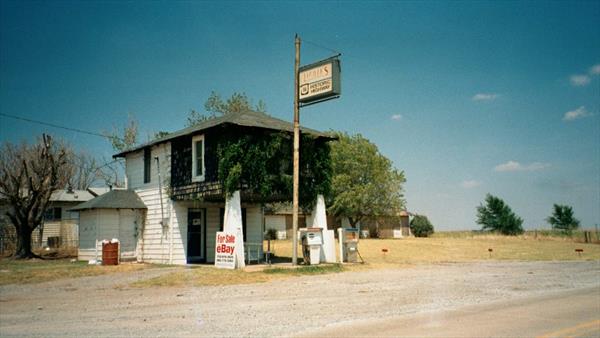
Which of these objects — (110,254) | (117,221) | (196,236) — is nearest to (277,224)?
(196,236)

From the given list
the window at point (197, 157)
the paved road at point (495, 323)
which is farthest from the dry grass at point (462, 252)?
the paved road at point (495, 323)

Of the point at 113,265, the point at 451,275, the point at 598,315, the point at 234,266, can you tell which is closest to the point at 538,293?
the point at 598,315

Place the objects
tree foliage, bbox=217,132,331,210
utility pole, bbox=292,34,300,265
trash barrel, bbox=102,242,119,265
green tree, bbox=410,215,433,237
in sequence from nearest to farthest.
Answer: utility pole, bbox=292,34,300,265 → tree foliage, bbox=217,132,331,210 → trash barrel, bbox=102,242,119,265 → green tree, bbox=410,215,433,237

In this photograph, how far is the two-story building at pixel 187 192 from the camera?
69.5 feet

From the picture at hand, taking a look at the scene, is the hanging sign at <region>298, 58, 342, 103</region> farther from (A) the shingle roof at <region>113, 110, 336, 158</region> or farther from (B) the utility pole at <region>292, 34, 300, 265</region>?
(A) the shingle roof at <region>113, 110, 336, 158</region>

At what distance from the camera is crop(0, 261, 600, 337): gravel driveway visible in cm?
853

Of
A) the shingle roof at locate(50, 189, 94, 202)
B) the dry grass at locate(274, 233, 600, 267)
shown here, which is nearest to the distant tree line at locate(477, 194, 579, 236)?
the dry grass at locate(274, 233, 600, 267)

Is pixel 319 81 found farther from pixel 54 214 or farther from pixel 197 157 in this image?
pixel 54 214

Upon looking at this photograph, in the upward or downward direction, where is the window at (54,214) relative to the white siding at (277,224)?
upward

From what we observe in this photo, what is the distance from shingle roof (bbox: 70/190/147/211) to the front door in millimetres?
2745

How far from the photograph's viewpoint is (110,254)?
22.6 metres

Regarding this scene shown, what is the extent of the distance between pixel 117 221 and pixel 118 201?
3.42 feet

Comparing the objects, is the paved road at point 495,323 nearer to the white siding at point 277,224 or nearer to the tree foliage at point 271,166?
the tree foliage at point 271,166

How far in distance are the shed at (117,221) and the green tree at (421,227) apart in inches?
1864
